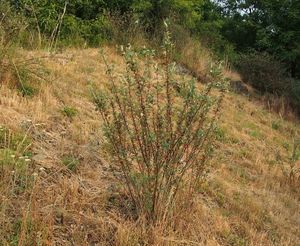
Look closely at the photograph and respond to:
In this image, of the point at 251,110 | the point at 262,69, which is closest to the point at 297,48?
the point at 262,69

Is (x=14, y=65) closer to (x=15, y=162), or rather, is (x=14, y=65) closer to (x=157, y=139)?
(x=15, y=162)

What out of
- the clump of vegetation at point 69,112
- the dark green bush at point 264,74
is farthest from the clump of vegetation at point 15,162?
the dark green bush at point 264,74

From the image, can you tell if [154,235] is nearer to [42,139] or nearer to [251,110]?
[42,139]

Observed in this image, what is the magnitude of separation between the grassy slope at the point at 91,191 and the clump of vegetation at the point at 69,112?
0.20 feet

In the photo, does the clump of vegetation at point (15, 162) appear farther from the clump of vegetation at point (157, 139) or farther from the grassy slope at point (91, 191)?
the clump of vegetation at point (157, 139)

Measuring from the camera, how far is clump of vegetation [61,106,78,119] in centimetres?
528

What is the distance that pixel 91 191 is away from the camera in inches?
153

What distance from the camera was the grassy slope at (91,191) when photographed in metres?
3.27

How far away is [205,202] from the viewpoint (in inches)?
184

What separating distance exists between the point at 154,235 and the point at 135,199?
0.45 m

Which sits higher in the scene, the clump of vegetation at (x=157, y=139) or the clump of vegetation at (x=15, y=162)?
the clump of vegetation at (x=157, y=139)

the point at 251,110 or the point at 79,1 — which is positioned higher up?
the point at 79,1

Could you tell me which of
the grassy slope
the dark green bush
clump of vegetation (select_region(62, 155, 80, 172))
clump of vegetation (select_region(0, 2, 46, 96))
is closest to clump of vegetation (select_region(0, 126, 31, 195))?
the grassy slope

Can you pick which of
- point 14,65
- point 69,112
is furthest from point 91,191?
point 14,65
